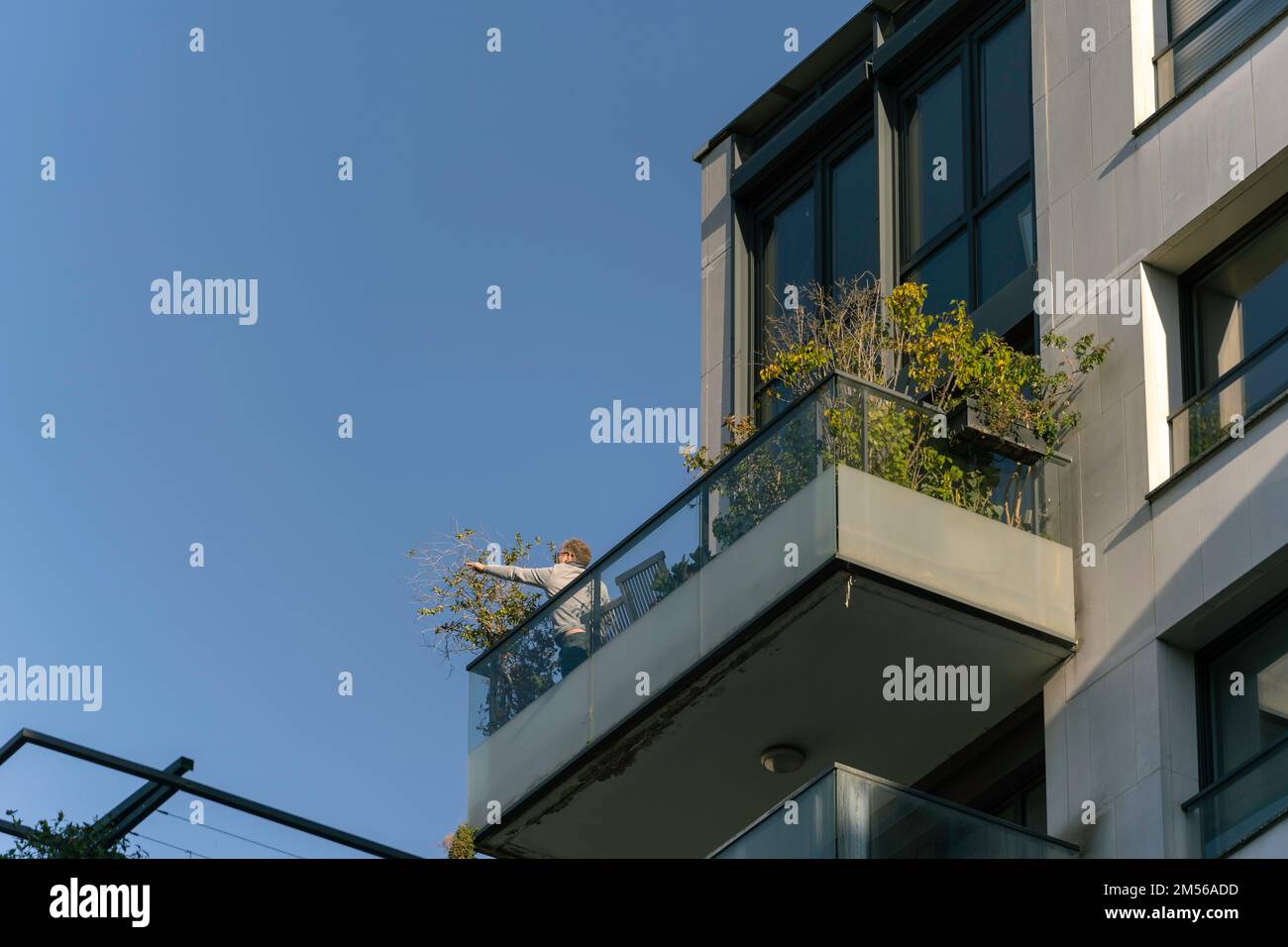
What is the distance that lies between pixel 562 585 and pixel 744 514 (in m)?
2.81

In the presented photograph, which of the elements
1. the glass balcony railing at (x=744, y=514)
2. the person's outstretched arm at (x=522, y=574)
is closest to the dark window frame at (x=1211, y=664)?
the glass balcony railing at (x=744, y=514)

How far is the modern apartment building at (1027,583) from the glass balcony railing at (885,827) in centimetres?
3

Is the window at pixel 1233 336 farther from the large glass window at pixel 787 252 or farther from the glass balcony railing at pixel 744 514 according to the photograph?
the large glass window at pixel 787 252

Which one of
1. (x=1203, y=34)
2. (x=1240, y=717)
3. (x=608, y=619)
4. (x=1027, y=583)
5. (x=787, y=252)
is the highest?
(x=787, y=252)

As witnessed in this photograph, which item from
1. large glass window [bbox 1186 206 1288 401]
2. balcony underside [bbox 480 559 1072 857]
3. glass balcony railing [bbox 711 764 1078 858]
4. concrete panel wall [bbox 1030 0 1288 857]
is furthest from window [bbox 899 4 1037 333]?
glass balcony railing [bbox 711 764 1078 858]

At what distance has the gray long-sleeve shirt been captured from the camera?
20062 mm

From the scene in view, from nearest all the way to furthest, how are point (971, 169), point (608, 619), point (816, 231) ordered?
point (608, 619) → point (971, 169) → point (816, 231)

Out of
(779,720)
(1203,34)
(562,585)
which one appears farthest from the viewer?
(562,585)

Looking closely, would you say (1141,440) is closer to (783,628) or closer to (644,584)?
(783,628)

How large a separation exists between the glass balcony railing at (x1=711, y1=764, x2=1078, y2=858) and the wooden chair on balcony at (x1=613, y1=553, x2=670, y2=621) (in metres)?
2.73

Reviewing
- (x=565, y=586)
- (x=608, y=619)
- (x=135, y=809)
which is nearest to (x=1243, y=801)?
(x=608, y=619)

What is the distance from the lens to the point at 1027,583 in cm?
1802

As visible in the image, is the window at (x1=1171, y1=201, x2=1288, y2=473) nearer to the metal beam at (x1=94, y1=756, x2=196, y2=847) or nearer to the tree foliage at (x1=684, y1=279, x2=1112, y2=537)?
the tree foliage at (x1=684, y1=279, x2=1112, y2=537)
